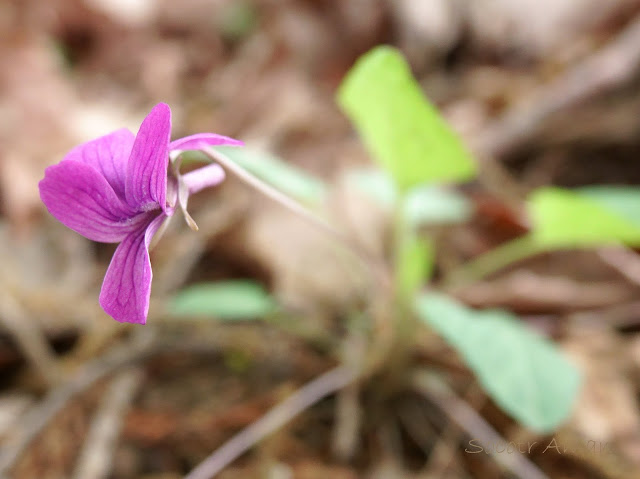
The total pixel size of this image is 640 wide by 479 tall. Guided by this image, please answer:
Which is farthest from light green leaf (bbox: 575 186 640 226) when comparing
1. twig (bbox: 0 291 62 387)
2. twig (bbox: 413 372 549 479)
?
twig (bbox: 0 291 62 387)

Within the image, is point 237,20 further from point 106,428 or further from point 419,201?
point 106,428

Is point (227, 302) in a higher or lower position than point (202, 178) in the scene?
lower

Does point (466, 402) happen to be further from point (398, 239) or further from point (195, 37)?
point (195, 37)

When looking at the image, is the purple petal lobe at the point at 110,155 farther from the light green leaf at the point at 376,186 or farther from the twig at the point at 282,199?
the light green leaf at the point at 376,186

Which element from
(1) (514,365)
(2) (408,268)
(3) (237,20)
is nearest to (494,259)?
(2) (408,268)

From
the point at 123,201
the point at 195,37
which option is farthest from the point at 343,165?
the point at 195,37

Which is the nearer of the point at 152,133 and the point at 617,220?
the point at 152,133
